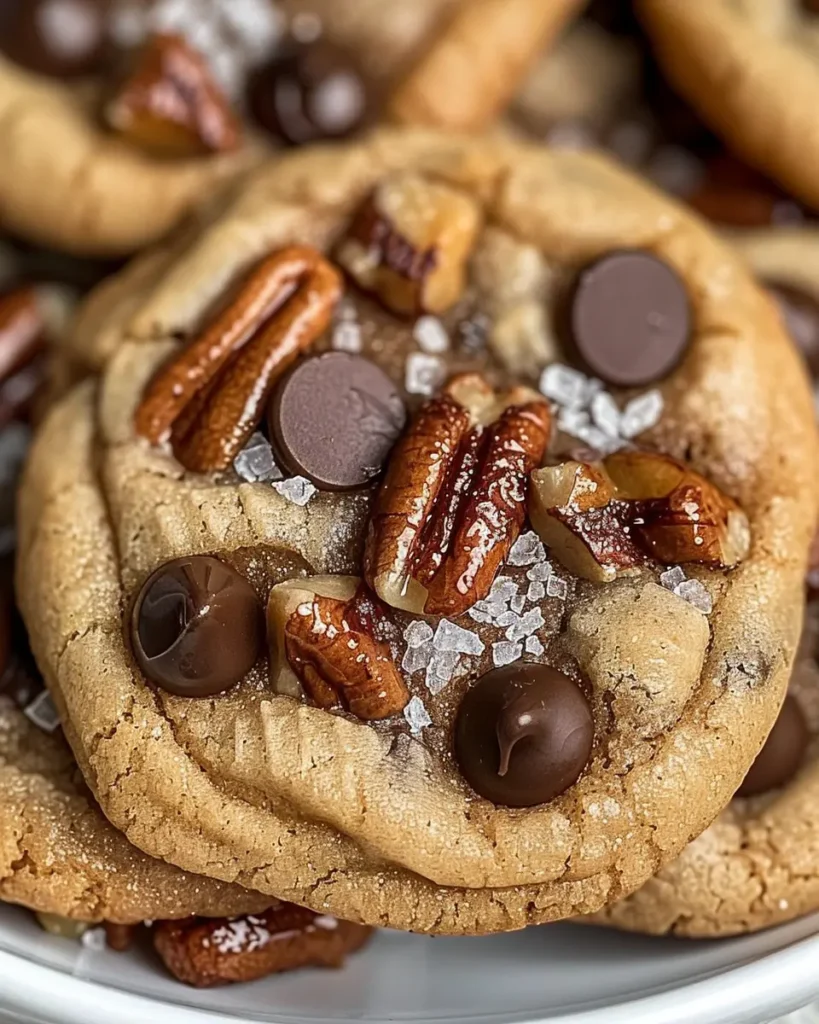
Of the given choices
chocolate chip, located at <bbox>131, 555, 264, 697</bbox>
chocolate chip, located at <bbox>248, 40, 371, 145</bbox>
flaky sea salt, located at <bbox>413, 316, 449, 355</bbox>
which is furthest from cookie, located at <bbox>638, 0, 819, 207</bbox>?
chocolate chip, located at <bbox>131, 555, 264, 697</bbox>

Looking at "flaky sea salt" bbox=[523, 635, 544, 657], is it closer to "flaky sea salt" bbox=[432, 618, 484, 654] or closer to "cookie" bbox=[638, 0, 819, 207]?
"flaky sea salt" bbox=[432, 618, 484, 654]

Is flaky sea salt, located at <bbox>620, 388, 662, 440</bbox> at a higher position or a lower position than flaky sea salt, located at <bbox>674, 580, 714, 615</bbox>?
higher

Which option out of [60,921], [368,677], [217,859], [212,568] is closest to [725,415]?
[368,677]

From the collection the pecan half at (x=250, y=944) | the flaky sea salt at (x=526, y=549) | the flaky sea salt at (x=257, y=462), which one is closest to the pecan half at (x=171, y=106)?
the flaky sea salt at (x=257, y=462)

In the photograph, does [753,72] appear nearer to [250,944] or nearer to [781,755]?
[781,755]

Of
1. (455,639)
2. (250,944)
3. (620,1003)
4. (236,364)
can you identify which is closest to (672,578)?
(455,639)

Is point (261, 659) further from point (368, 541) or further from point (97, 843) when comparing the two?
point (97, 843)

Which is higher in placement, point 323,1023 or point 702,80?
point 702,80
